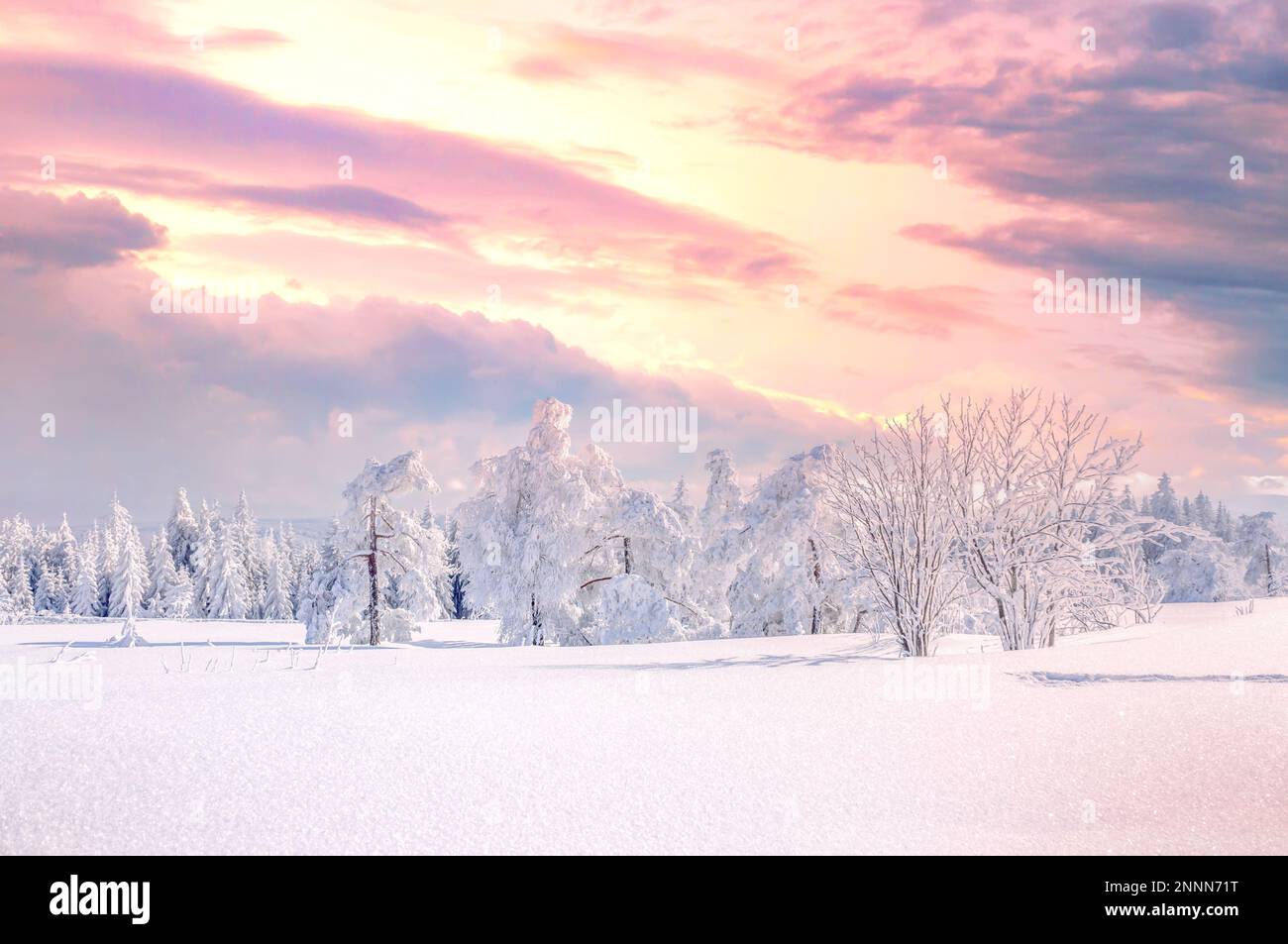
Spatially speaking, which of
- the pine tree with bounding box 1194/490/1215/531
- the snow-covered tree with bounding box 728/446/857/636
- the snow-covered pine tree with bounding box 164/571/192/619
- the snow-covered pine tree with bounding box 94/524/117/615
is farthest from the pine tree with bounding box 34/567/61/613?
the pine tree with bounding box 1194/490/1215/531

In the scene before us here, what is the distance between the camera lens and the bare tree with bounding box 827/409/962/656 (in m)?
13.5

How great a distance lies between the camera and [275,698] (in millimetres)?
9859

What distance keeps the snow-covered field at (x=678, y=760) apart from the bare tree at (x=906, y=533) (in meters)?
1.97

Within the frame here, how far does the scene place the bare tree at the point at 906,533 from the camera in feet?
44.4

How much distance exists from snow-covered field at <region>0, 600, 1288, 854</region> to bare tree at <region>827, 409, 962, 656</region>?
1974 millimetres

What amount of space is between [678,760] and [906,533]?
7603 millimetres

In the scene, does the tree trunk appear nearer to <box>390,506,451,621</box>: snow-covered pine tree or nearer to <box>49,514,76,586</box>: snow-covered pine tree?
<box>390,506,451,621</box>: snow-covered pine tree

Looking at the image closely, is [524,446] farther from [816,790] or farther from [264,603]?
[264,603]

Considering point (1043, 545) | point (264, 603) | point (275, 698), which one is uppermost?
point (1043, 545)

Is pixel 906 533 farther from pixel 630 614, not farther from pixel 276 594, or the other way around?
pixel 276 594

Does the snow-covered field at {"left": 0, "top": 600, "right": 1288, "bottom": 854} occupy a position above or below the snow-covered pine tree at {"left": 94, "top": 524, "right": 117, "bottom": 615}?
above

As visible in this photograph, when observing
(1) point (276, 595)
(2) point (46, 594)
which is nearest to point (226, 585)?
(1) point (276, 595)
